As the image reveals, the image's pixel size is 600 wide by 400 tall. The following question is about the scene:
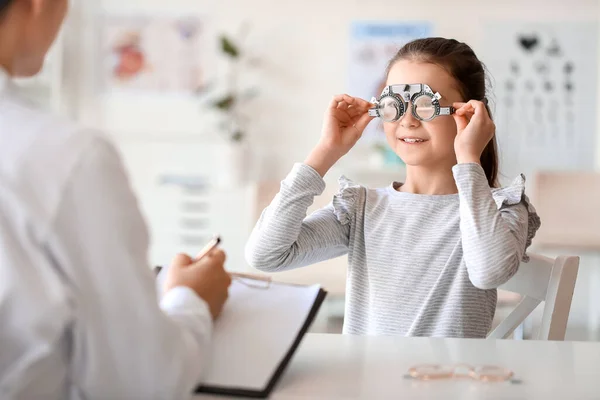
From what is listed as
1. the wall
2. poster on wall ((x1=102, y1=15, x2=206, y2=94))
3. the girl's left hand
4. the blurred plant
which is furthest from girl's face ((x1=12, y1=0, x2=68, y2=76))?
poster on wall ((x1=102, y1=15, x2=206, y2=94))

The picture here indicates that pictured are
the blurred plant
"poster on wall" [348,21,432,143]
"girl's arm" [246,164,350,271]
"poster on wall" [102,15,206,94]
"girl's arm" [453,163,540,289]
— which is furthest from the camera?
"poster on wall" [102,15,206,94]

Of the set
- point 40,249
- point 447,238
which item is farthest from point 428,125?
point 40,249

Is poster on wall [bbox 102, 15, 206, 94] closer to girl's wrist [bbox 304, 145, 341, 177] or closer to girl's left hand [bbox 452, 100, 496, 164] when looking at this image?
girl's wrist [bbox 304, 145, 341, 177]

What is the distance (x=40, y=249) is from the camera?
25.2 inches

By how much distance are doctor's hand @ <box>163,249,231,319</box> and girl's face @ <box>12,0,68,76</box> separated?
0.26 meters

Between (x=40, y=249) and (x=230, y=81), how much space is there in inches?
182

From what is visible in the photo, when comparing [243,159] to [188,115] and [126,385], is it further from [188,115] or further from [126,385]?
[126,385]

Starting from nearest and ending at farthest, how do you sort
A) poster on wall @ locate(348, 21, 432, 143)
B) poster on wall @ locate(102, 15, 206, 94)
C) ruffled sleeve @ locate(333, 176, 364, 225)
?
ruffled sleeve @ locate(333, 176, 364, 225), poster on wall @ locate(348, 21, 432, 143), poster on wall @ locate(102, 15, 206, 94)

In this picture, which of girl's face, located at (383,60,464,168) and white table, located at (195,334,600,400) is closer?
white table, located at (195,334,600,400)

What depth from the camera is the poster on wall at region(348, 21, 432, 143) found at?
16.5 feet

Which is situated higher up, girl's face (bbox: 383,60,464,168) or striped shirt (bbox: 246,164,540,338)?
girl's face (bbox: 383,60,464,168)

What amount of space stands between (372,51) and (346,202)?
3712 millimetres

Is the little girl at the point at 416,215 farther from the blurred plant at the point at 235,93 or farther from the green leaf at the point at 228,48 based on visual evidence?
the blurred plant at the point at 235,93

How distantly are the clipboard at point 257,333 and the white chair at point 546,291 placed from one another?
573 mm
